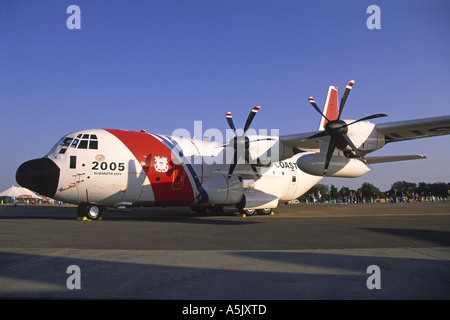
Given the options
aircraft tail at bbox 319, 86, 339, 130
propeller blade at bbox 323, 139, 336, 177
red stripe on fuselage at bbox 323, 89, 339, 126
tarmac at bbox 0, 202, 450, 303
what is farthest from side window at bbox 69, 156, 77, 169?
red stripe on fuselage at bbox 323, 89, 339, 126

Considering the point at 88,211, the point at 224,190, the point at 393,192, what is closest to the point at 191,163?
the point at 224,190

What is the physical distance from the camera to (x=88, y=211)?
15.5m

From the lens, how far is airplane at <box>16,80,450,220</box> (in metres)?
14.6

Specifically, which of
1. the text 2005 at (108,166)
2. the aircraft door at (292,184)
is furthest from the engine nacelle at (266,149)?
the text 2005 at (108,166)

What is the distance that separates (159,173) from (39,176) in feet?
16.8

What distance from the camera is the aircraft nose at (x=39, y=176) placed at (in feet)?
45.4

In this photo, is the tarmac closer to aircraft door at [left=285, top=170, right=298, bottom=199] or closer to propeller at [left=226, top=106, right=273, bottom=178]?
propeller at [left=226, top=106, right=273, bottom=178]

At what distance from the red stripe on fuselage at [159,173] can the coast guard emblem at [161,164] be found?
0.39 ft

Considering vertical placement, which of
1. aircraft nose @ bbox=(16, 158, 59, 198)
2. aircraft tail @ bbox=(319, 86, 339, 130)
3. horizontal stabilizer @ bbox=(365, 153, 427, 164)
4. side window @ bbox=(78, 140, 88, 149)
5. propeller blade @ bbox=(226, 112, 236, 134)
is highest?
aircraft tail @ bbox=(319, 86, 339, 130)

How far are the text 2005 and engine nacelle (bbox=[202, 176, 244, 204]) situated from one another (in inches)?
187

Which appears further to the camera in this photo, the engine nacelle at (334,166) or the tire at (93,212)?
the engine nacelle at (334,166)

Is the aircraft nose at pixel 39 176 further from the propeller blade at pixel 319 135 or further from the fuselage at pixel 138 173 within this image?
the propeller blade at pixel 319 135

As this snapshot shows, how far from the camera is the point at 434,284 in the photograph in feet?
13.3
